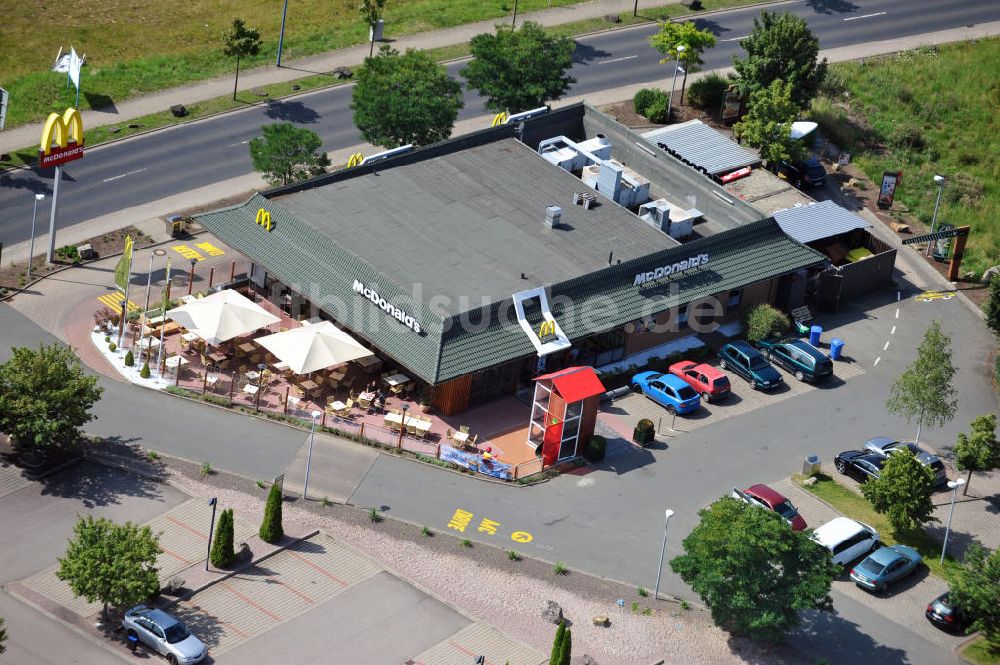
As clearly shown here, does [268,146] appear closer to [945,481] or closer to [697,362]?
[697,362]

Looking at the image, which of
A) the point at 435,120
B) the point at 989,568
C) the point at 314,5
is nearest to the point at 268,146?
the point at 435,120

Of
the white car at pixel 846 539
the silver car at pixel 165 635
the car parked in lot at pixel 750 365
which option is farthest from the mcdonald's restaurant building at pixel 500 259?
the silver car at pixel 165 635

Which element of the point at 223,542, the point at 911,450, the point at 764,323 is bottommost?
the point at 223,542

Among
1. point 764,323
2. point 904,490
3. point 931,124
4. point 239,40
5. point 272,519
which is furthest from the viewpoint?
point 931,124

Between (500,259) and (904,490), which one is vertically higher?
(500,259)

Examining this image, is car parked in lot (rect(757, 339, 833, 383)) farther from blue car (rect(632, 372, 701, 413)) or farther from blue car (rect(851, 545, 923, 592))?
blue car (rect(851, 545, 923, 592))

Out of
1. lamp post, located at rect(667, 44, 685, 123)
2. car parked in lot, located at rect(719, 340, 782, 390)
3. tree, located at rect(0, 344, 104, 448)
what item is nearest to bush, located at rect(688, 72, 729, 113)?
lamp post, located at rect(667, 44, 685, 123)

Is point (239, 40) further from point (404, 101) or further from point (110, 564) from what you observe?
point (110, 564)

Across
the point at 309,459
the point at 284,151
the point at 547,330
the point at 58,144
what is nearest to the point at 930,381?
the point at 547,330
